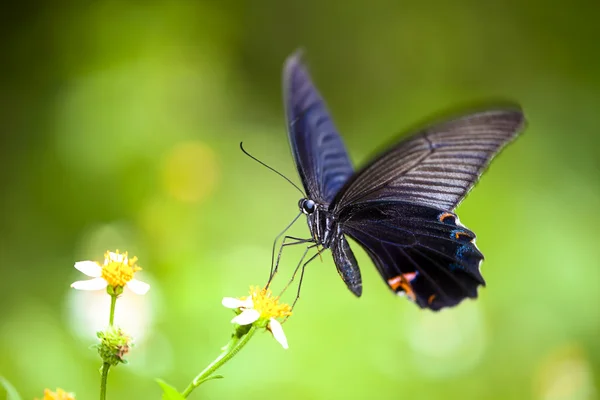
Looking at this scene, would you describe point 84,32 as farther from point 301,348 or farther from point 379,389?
point 379,389

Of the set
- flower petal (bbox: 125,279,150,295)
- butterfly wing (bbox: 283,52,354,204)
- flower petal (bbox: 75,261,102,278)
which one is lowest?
flower petal (bbox: 125,279,150,295)

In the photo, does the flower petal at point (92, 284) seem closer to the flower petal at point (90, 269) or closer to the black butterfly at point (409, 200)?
the flower petal at point (90, 269)

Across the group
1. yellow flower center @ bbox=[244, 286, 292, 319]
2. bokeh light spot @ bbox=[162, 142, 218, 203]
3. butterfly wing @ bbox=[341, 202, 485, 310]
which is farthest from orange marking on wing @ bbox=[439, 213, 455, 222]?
bokeh light spot @ bbox=[162, 142, 218, 203]

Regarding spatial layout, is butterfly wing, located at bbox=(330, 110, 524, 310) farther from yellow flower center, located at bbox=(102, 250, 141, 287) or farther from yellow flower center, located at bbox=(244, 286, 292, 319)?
yellow flower center, located at bbox=(102, 250, 141, 287)

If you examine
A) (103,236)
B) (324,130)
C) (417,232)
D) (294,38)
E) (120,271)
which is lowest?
(120,271)

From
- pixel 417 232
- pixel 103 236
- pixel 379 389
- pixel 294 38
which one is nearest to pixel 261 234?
pixel 103 236

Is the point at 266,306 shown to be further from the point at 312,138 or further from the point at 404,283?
the point at 312,138

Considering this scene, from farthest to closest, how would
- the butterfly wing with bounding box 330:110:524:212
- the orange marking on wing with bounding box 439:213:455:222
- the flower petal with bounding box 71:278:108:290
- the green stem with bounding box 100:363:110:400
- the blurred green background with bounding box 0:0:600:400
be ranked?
the blurred green background with bounding box 0:0:600:400, the orange marking on wing with bounding box 439:213:455:222, the butterfly wing with bounding box 330:110:524:212, the flower petal with bounding box 71:278:108:290, the green stem with bounding box 100:363:110:400
